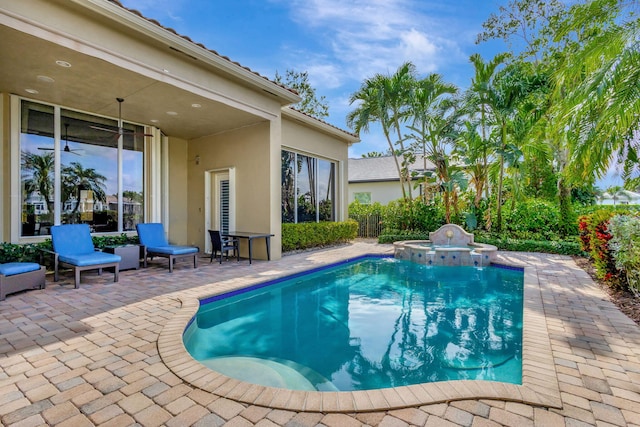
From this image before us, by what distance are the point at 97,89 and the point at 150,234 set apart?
3563mm

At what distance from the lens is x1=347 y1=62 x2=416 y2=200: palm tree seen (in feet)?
41.9

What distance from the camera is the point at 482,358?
3990mm

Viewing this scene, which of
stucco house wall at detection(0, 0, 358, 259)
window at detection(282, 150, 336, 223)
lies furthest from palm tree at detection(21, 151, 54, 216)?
window at detection(282, 150, 336, 223)

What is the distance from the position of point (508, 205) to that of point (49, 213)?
1494cm

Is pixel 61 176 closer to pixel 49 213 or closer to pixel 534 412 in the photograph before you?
pixel 49 213

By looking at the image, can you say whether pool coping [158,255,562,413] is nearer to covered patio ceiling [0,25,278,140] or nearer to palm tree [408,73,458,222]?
covered patio ceiling [0,25,278,140]

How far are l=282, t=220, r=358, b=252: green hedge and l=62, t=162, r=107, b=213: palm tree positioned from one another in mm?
5168

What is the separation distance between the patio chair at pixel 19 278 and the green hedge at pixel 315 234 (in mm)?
6131

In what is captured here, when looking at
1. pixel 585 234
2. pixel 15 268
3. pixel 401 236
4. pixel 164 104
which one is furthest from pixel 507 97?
pixel 15 268

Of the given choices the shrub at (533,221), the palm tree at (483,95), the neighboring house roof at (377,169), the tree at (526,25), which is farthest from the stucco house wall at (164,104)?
the tree at (526,25)

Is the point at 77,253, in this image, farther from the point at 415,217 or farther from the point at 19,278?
the point at 415,217

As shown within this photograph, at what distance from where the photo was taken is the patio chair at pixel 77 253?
20.2ft

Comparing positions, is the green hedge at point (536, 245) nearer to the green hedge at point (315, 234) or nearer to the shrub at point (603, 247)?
the shrub at point (603, 247)

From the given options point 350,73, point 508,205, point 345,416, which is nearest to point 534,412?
point 345,416
